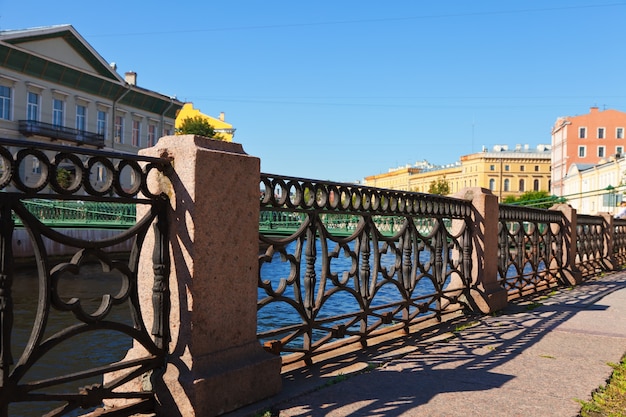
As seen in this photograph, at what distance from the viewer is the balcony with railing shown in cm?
3538

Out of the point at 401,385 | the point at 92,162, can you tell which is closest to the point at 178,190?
the point at 92,162

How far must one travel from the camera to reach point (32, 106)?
121 ft

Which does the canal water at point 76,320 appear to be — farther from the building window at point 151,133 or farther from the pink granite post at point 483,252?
the building window at point 151,133

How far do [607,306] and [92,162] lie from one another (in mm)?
6741

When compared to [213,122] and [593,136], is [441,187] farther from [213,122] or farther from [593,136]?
[213,122]

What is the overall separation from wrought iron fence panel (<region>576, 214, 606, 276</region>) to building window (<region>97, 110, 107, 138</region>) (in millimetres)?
35350

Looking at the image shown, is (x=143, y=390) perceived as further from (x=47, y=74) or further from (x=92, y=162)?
(x=47, y=74)

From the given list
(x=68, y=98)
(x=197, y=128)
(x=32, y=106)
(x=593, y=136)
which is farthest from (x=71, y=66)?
(x=593, y=136)

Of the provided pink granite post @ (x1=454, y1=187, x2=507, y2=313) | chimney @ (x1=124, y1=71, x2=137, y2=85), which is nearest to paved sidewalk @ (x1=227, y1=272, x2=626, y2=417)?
pink granite post @ (x1=454, y1=187, x2=507, y2=313)

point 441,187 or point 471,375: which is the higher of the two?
point 441,187

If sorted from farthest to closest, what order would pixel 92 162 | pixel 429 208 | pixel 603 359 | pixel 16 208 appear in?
pixel 429 208
pixel 603 359
pixel 92 162
pixel 16 208

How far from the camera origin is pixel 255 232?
11.3 ft

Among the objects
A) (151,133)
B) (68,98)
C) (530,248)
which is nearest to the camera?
(530,248)

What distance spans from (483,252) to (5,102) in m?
34.3
